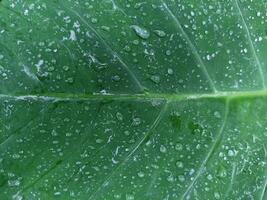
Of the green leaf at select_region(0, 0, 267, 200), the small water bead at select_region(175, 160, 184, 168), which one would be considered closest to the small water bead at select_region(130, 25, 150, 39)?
the green leaf at select_region(0, 0, 267, 200)

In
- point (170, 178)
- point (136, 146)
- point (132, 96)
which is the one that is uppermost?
point (132, 96)

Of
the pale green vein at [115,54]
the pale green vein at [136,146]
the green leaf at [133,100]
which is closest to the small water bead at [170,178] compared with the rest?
the green leaf at [133,100]

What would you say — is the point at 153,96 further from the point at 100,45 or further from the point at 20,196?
the point at 20,196

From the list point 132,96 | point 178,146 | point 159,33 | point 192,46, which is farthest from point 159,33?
point 178,146

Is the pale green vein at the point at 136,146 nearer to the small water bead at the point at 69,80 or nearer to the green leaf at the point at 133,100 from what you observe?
the green leaf at the point at 133,100

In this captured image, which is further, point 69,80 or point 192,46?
point 192,46

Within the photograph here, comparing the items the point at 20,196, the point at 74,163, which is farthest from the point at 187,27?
the point at 20,196

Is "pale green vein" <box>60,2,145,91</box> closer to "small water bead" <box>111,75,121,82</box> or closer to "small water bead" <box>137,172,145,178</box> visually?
"small water bead" <box>111,75,121,82</box>

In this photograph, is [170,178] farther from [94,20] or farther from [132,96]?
[94,20]
